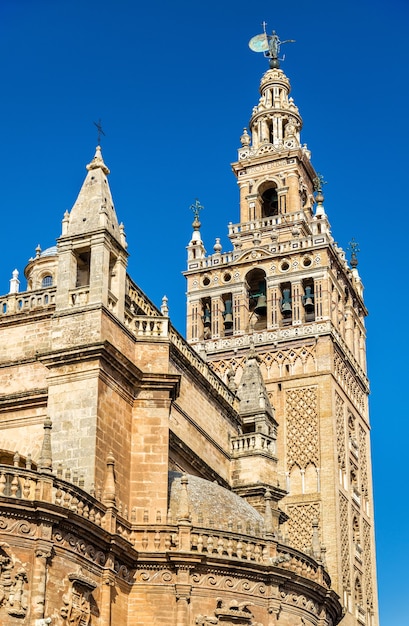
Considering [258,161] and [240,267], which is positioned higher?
[258,161]

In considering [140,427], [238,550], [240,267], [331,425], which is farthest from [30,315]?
[240,267]

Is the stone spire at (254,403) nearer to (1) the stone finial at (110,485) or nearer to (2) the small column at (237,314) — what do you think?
(1) the stone finial at (110,485)

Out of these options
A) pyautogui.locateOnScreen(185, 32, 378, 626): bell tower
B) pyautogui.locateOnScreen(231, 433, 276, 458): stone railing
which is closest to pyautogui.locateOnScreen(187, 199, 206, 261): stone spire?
pyautogui.locateOnScreen(185, 32, 378, 626): bell tower

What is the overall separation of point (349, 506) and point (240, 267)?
1185 centimetres

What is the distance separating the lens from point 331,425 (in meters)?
46.5

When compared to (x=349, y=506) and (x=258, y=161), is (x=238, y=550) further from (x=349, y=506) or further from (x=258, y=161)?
(x=258, y=161)

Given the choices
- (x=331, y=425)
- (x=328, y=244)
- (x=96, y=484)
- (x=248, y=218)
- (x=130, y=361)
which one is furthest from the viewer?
(x=248, y=218)

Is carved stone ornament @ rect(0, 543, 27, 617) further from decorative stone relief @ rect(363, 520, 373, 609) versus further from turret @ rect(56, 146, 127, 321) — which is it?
decorative stone relief @ rect(363, 520, 373, 609)

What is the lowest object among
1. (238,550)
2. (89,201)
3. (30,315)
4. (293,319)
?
(238,550)

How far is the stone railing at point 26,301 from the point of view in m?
27.7

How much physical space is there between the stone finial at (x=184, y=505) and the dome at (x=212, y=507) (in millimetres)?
391

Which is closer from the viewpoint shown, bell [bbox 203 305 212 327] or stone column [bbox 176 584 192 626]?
stone column [bbox 176 584 192 626]

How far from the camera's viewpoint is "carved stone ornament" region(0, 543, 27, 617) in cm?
2067

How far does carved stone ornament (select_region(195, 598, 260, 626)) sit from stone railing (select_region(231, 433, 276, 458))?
30.6 feet
